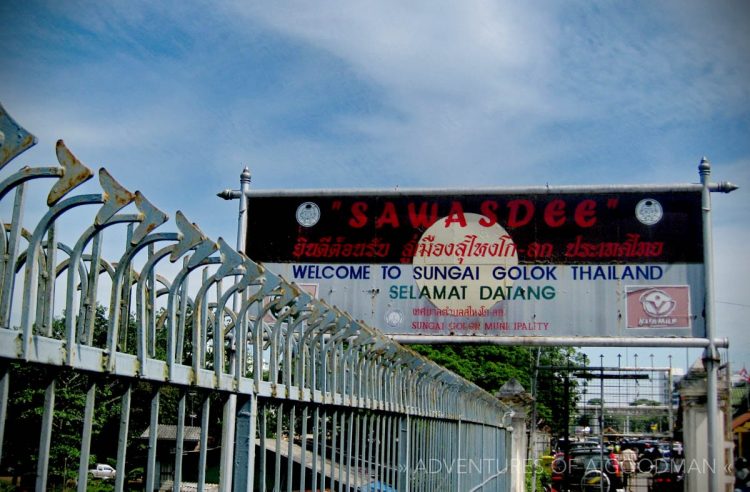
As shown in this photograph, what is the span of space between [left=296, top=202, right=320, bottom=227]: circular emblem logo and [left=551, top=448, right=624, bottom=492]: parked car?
10306 mm

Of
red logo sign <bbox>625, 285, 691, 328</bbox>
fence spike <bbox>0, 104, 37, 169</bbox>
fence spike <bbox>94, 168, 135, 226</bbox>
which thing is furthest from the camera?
red logo sign <bbox>625, 285, 691, 328</bbox>

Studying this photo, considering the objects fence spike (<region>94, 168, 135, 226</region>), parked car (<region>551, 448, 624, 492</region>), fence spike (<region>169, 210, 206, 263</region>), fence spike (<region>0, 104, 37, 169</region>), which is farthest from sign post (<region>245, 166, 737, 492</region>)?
fence spike (<region>0, 104, 37, 169</region>)

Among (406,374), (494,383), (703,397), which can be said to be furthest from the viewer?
(494,383)

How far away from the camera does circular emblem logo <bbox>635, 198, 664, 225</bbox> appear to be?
41.2ft

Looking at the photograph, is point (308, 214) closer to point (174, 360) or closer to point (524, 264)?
point (524, 264)

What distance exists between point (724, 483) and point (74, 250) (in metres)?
12.9

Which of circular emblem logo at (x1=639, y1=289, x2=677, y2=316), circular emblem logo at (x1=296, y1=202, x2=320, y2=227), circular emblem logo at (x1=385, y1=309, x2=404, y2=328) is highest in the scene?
circular emblem logo at (x1=296, y1=202, x2=320, y2=227)

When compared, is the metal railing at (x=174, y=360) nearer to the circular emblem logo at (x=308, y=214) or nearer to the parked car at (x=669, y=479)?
the circular emblem logo at (x=308, y=214)

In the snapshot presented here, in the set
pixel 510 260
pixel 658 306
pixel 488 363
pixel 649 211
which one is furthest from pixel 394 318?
pixel 488 363

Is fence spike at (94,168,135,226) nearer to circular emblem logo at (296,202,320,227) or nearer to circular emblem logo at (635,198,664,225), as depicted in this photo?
circular emblem logo at (296,202,320,227)

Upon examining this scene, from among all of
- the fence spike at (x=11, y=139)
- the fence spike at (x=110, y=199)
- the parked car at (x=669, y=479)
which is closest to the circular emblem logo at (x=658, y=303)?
the parked car at (x=669, y=479)

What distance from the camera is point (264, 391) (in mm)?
3789

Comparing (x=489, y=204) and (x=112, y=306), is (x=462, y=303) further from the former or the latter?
(x=112, y=306)

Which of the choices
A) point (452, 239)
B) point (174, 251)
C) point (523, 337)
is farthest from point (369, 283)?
point (174, 251)
